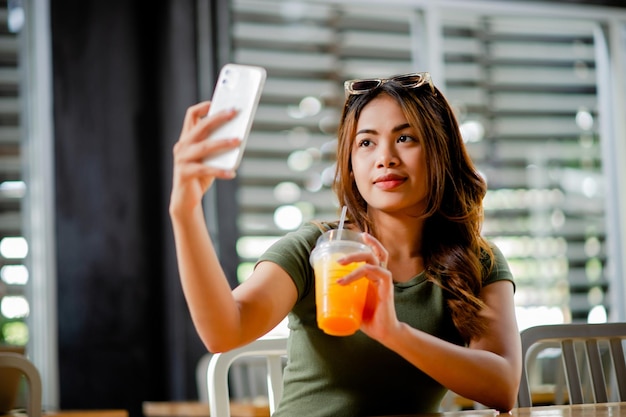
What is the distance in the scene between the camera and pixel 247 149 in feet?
15.5

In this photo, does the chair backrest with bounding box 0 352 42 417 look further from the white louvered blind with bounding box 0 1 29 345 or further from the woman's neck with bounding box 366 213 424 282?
the white louvered blind with bounding box 0 1 29 345

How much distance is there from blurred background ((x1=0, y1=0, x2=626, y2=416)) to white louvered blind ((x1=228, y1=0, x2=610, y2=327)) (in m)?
0.01

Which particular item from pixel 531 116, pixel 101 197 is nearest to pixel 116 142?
pixel 101 197

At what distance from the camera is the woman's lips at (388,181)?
5.30 ft

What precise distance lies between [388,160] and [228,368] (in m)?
0.50

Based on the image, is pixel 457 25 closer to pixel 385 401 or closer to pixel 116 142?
Result: pixel 116 142

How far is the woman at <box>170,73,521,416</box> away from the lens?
1346 mm

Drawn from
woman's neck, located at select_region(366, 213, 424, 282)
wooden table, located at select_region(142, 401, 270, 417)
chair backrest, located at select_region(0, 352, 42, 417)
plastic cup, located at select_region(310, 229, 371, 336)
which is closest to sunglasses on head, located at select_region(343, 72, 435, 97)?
woman's neck, located at select_region(366, 213, 424, 282)

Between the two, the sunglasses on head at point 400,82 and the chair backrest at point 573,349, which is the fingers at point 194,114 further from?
the chair backrest at point 573,349

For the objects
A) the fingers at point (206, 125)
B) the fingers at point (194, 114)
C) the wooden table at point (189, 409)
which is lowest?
the wooden table at point (189, 409)

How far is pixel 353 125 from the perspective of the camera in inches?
67.4

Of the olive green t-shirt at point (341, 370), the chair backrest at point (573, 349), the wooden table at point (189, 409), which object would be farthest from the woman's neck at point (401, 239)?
the wooden table at point (189, 409)

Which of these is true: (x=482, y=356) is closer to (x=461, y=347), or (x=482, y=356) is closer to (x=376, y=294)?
(x=461, y=347)

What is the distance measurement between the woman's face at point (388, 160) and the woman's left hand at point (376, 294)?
0.25 metres
